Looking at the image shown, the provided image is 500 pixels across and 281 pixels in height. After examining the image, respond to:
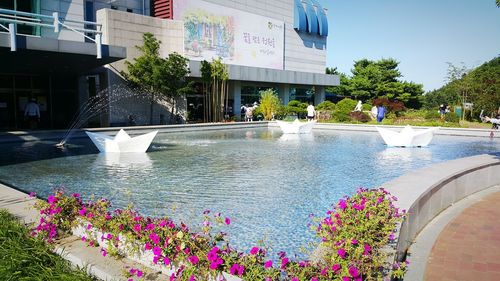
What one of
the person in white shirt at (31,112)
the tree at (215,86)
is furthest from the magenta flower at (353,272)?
the tree at (215,86)

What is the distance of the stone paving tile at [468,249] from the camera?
4258 millimetres

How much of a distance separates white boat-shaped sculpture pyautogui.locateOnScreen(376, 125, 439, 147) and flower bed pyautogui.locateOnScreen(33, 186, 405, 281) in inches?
480

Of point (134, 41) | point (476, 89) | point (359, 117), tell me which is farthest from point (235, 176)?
point (476, 89)

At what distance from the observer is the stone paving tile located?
4258mm

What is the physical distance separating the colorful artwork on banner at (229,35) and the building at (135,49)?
79 millimetres

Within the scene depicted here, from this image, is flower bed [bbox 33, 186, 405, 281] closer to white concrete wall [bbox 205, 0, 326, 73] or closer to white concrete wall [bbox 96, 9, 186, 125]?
white concrete wall [bbox 96, 9, 186, 125]

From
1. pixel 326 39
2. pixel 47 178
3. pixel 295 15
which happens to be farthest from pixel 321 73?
pixel 47 178

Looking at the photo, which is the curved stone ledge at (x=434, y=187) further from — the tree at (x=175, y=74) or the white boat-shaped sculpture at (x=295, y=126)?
the tree at (x=175, y=74)

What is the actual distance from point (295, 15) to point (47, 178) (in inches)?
1448

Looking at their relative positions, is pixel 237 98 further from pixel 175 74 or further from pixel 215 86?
pixel 175 74

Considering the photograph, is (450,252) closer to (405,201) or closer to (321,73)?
(405,201)

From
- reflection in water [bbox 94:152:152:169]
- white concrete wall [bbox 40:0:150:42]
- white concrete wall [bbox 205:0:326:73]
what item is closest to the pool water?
reflection in water [bbox 94:152:152:169]

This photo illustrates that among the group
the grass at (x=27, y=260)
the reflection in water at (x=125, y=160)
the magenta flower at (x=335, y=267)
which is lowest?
the reflection in water at (x=125, y=160)

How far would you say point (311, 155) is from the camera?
45.8ft
